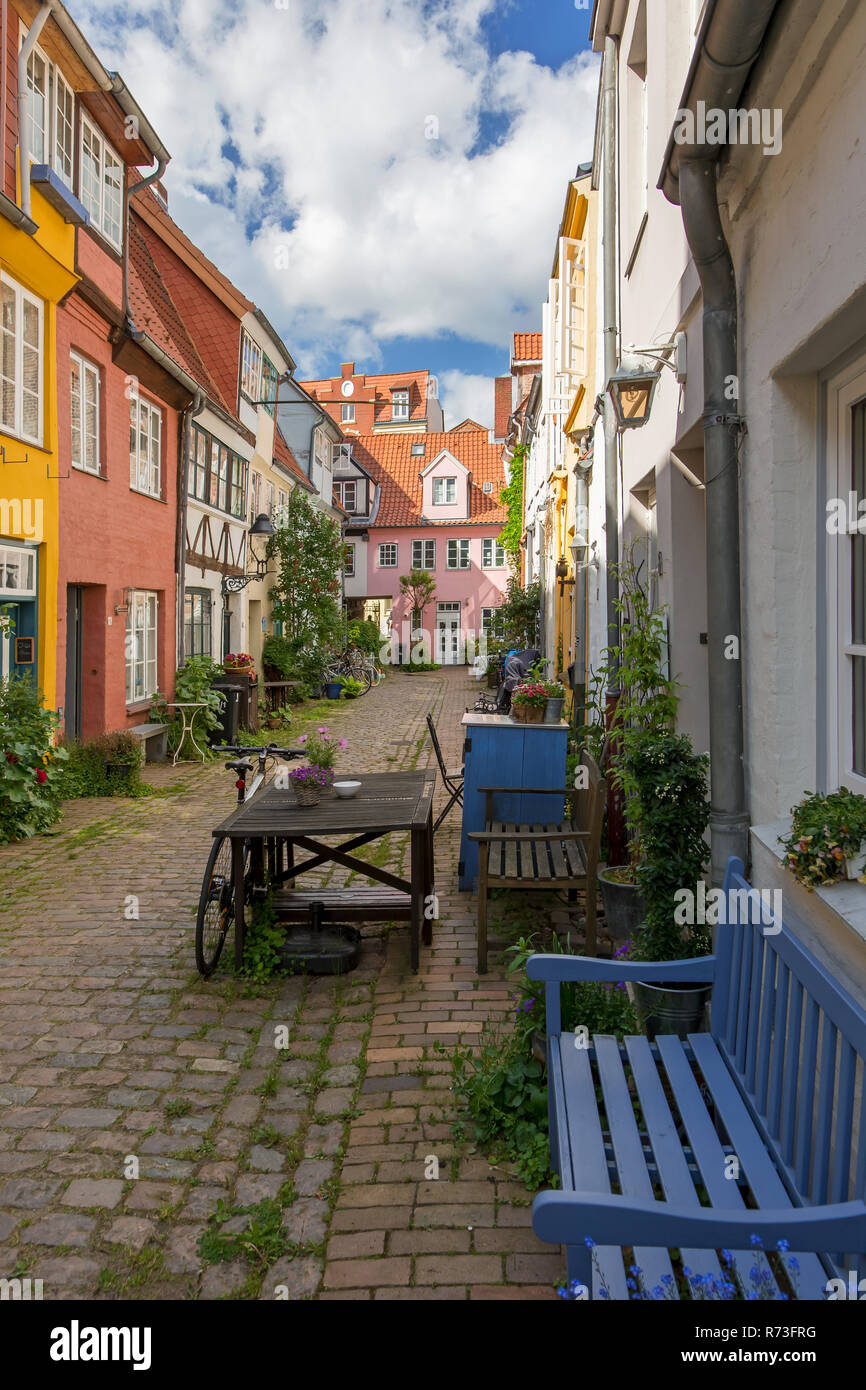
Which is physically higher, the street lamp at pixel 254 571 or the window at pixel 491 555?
the window at pixel 491 555

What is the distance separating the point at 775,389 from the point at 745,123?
90 centimetres

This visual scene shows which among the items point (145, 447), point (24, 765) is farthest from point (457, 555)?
point (24, 765)

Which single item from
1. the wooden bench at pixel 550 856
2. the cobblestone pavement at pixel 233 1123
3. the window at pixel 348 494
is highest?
the window at pixel 348 494

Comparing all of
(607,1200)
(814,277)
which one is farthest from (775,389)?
(607,1200)

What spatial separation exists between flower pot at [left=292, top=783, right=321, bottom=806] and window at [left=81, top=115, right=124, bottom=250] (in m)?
8.17

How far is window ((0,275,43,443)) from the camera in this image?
8680 millimetres

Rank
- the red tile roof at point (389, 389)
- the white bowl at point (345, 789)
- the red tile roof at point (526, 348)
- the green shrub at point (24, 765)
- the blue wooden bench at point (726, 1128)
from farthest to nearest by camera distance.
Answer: the red tile roof at point (389, 389), the red tile roof at point (526, 348), the green shrub at point (24, 765), the white bowl at point (345, 789), the blue wooden bench at point (726, 1128)

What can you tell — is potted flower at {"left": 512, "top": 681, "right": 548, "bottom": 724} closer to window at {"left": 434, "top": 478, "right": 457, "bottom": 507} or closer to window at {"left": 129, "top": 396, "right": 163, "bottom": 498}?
window at {"left": 129, "top": 396, "right": 163, "bottom": 498}

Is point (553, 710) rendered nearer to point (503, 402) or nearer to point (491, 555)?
point (491, 555)

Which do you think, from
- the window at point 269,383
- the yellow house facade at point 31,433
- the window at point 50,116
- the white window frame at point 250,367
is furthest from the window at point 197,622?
the window at point 50,116

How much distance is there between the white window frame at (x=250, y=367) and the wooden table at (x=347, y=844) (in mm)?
13453

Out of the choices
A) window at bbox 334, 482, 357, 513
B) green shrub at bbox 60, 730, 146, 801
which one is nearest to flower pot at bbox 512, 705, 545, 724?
green shrub at bbox 60, 730, 146, 801

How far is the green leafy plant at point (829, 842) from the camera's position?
2.49 metres

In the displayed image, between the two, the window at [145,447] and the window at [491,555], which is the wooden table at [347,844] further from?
the window at [491,555]
